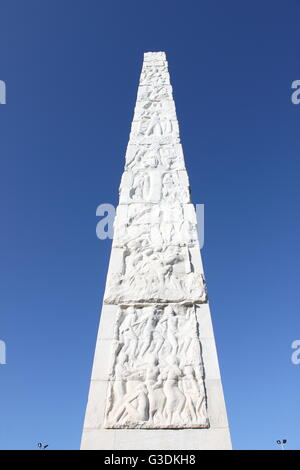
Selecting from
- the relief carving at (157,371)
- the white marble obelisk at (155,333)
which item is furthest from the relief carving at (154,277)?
the relief carving at (157,371)

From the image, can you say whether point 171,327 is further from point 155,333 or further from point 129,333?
point 129,333

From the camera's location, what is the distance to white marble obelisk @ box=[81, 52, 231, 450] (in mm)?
3406

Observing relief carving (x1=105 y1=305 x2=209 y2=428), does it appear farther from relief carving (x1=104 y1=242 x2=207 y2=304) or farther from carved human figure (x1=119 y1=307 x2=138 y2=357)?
relief carving (x1=104 y1=242 x2=207 y2=304)

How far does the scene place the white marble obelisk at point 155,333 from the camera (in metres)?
3.41

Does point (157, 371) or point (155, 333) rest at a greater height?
point (155, 333)

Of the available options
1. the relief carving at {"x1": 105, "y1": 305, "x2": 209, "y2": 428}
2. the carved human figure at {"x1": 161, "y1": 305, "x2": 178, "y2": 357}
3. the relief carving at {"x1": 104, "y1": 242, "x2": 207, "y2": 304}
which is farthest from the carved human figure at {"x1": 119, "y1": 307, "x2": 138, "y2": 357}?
the carved human figure at {"x1": 161, "y1": 305, "x2": 178, "y2": 357}

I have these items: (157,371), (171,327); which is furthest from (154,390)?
(171,327)

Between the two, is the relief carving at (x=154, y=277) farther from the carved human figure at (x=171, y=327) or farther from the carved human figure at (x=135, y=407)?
the carved human figure at (x=135, y=407)

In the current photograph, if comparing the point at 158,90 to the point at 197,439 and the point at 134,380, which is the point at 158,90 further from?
the point at 197,439

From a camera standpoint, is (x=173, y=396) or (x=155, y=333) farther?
(x=155, y=333)

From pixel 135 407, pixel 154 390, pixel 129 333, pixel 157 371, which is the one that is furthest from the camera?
pixel 129 333

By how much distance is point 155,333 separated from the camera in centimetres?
412

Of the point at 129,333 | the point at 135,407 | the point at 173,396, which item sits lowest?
the point at 135,407
